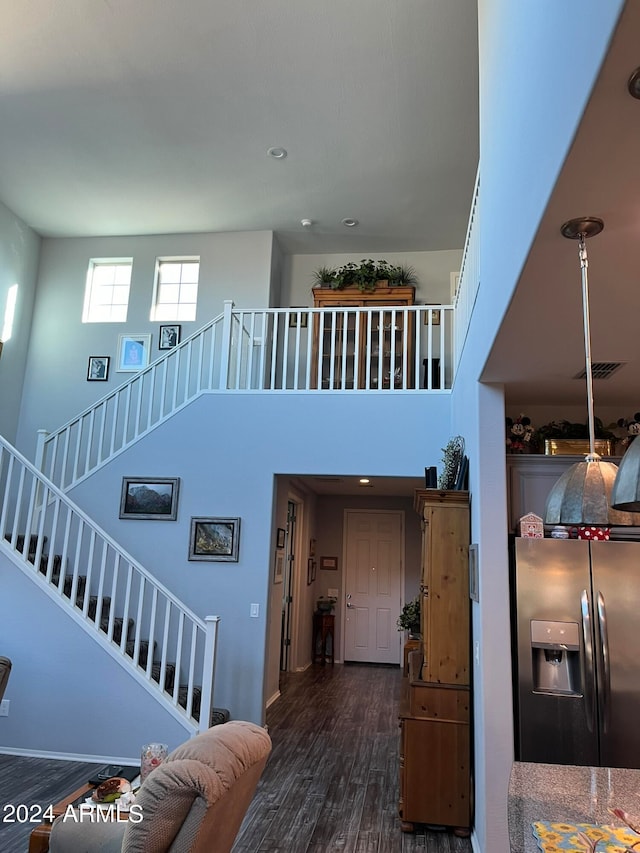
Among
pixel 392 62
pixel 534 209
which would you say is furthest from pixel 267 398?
pixel 534 209

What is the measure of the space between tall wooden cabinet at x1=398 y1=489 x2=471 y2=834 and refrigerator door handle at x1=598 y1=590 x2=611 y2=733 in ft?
2.63

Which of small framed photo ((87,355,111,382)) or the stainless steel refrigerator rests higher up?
small framed photo ((87,355,111,382))

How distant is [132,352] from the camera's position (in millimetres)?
7238

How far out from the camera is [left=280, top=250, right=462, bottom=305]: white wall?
741cm

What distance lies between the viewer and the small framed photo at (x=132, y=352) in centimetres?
719

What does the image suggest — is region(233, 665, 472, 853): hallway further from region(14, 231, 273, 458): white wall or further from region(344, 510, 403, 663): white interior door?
region(14, 231, 273, 458): white wall

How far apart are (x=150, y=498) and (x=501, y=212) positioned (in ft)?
14.0

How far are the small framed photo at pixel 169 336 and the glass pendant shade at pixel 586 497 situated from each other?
594cm

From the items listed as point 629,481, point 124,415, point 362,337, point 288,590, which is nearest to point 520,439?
point 629,481

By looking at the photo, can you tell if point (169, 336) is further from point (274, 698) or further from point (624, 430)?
point (624, 430)

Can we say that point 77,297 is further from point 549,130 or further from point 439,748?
point 549,130

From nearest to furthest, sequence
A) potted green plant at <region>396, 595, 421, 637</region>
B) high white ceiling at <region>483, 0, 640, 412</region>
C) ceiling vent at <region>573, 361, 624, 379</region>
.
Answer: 1. high white ceiling at <region>483, 0, 640, 412</region>
2. ceiling vent at <region>573, 361, 624, 379</region>
3. potted green plant at <region>396, 595, 421, 637</region>

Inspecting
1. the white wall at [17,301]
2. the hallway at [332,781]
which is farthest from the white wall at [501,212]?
the white wall at [17,301]

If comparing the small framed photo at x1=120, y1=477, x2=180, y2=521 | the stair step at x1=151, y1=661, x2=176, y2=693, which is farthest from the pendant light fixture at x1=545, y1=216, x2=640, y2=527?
the small framed photo at x1=120, y1=477, x2=180, y2=521
